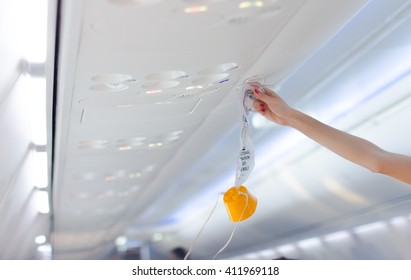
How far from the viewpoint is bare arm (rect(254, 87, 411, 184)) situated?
5.86ft

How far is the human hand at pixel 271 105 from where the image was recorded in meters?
2.00

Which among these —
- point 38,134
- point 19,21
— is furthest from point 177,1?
point 38,134

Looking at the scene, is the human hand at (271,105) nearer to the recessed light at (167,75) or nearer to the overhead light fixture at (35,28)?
the recessed light at (167,75)

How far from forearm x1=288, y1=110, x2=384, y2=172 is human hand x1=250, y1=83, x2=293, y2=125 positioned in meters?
0.05

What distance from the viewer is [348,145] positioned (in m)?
1.84

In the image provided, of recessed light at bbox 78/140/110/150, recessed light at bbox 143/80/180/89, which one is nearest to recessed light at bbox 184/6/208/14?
recessed light at bbox 143/80/180/89

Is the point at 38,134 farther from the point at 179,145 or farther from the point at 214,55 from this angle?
the point at 214,55

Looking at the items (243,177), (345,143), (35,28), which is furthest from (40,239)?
(345,143)

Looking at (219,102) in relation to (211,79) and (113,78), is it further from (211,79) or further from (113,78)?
(113,78)

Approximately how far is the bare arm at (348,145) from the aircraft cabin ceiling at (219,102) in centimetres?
17

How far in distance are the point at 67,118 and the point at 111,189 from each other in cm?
194

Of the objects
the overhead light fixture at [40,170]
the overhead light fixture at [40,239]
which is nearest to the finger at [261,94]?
the overhead light fixture at [40,170]

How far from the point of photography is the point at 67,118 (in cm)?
229

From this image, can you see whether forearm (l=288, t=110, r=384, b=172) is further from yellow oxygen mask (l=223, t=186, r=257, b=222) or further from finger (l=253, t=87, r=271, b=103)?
yellow oxygen mask (l=223, t=186, r=257, b=222)
